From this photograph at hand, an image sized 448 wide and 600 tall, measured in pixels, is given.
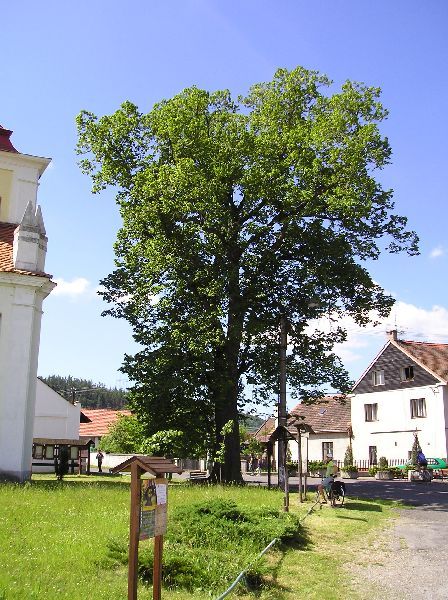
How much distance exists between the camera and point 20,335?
21891mm

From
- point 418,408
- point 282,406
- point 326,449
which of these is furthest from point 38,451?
point 418,408

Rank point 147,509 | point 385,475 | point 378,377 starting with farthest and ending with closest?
point 378,377 < point 385,475 < point 147,509

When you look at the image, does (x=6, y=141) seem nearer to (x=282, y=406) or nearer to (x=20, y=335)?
(x=20, y=335)

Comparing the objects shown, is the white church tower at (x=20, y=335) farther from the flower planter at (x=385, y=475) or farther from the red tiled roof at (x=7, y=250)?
the flower planter at (x=385, y=475)

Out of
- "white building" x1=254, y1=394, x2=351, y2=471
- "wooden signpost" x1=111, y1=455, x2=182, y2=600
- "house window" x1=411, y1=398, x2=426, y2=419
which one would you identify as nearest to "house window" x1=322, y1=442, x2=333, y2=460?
"white building" x1=254, y1=394, x2=351, y2=471

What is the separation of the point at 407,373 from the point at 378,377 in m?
3.49

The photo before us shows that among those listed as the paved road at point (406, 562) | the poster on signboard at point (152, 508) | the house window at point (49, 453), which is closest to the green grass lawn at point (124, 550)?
the paved road at point (406, 562)

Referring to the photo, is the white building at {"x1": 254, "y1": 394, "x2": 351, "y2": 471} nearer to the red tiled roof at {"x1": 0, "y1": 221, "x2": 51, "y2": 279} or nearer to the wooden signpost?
the red tiled roof at {"x1": 0, "y1": 221, "x2": 51, "y2": 279}

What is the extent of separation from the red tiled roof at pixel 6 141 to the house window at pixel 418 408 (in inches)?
1312

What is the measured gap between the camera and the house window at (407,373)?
1889 inches

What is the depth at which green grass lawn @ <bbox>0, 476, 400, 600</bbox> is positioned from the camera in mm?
8422

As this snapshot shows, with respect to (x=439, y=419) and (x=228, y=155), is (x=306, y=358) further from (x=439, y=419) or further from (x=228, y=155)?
(x=439, y=419)

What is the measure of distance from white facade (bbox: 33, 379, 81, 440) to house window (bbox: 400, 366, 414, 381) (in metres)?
24.9

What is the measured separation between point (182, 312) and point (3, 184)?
927 centimetres
